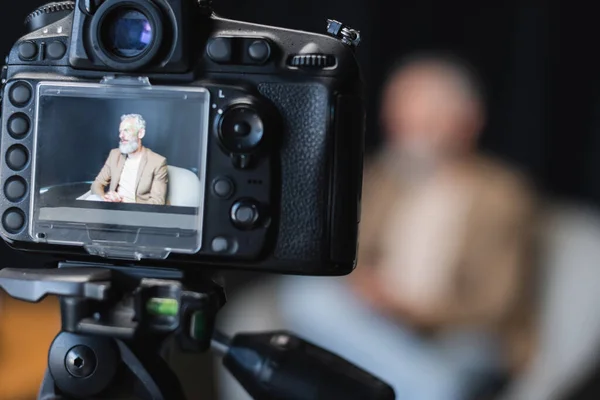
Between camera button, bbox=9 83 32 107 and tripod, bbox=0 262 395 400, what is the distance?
5.2 inches

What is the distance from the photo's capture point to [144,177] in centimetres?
57

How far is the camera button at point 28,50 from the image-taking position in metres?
0.59

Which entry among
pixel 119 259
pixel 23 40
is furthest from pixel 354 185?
pixel 23 40

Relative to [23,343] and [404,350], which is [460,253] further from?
[23,343]

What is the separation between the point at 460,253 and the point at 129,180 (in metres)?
1.16

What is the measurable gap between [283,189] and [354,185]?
0.18 feet

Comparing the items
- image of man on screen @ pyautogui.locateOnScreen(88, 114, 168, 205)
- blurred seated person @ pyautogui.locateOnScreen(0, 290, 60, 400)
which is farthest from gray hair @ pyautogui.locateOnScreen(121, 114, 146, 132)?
blurred seated person @ pyautogui.locateOnScreen(0, 290, 60, 400)

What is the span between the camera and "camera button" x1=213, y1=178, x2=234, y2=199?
1.82ft

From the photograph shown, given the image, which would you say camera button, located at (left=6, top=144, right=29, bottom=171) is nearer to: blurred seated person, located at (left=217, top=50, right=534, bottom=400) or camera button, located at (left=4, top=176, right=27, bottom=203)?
camera button, located at (left=4, top=176, right=27, bottom=203)

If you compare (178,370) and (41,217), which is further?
(178,370)

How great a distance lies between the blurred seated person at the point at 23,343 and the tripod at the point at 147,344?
3.28 feet

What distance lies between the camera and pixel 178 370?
1.71 m

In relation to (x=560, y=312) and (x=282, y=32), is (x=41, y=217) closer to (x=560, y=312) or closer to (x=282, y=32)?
(x=282, y=32)

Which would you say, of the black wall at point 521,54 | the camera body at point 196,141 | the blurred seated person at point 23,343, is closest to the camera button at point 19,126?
the camera body at point 196,141
